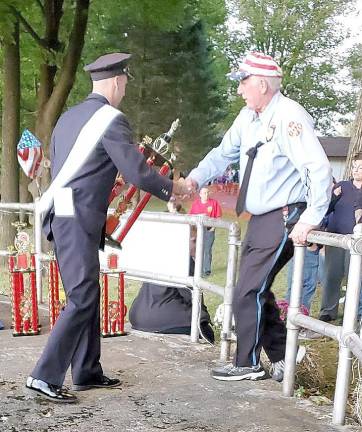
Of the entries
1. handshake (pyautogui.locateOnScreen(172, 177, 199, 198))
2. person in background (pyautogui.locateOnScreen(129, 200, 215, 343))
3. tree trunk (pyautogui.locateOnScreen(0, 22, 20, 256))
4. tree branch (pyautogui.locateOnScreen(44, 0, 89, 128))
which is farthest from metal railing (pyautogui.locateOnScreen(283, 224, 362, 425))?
tree trunk (pyautogui.locateOnScreen(0, 22, 20, 256))

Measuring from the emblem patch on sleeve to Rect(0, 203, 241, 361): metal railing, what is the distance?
39.9 inches

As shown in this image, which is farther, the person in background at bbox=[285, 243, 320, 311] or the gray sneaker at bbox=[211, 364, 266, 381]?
the person in background at bbox=[285, 243, 320, 311]

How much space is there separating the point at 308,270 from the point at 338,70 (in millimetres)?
30480

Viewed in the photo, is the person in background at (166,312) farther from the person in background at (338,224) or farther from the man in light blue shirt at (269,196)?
the person in background at (338,224)

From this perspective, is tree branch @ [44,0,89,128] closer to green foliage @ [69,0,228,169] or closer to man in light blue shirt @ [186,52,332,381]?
man in light blue shirt @ [186,52,332,381]

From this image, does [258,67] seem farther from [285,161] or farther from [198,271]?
[198,271]

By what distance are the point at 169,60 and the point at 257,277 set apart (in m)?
25.5

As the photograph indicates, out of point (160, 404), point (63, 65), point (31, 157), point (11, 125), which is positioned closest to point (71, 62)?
point (63, 65)

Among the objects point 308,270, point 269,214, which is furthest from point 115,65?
point 308,270

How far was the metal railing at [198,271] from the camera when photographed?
4555mm

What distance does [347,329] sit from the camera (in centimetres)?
338

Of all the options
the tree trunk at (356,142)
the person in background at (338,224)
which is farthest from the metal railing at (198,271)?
the tree trunk at (356,142)

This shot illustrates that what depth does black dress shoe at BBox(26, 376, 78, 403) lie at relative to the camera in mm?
3617

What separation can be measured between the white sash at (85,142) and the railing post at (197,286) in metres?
1.52
